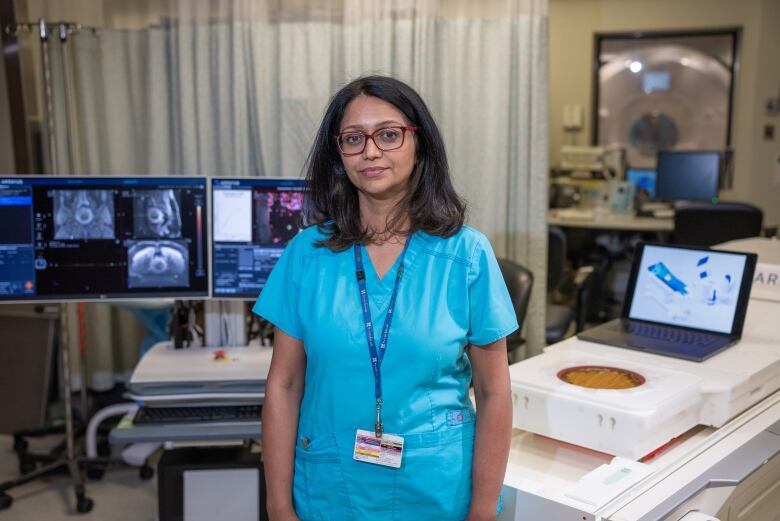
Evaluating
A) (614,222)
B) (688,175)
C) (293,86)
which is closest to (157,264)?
(293,86)

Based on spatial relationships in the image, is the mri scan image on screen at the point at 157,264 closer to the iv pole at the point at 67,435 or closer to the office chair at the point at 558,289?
the iv pole at the point at 67,435

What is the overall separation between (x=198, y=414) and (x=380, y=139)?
1.24 m

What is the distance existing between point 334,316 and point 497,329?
0.29 meters

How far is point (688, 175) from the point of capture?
17.8 feet

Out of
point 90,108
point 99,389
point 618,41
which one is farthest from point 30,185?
point 618,41

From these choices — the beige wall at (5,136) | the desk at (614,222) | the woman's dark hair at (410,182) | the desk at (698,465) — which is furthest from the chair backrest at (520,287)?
the beige wall at (5,136)

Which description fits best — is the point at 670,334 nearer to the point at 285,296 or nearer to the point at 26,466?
the point at 285,296

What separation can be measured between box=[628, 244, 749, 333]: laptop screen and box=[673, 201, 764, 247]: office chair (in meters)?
2.55

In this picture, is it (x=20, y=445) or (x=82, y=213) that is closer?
(x=82, y=213)

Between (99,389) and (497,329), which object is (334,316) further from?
(99,389)

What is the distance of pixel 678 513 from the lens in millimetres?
1480

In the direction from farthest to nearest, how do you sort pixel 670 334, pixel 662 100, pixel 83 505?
1. pixel 662 100
2. pixel 83 505
3. pixel 670 334

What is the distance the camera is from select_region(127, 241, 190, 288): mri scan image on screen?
2.51m

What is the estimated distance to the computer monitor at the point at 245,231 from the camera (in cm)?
249
